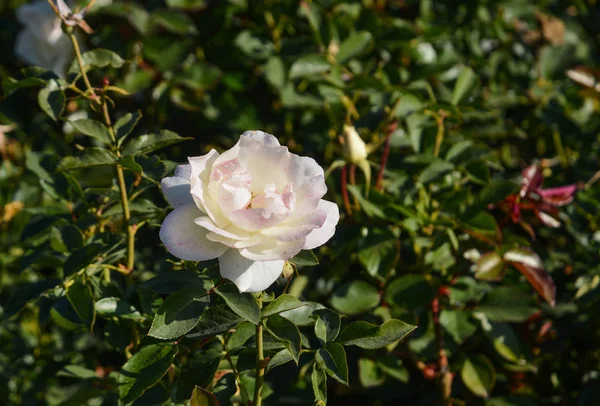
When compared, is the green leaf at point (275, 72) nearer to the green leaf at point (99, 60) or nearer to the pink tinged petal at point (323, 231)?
the green leaf at point (99, 60)

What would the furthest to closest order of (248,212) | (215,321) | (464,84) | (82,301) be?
(464,84)
(82,301)
(215,321)
(248,212)

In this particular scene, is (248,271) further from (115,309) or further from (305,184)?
(115,309)

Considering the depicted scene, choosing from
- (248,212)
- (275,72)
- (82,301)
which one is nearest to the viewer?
(248,212)

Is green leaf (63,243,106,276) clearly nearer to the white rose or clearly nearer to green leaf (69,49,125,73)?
green leaf (69,49,125,73)

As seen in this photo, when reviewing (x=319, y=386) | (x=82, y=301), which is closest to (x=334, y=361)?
(x=319, y=386)

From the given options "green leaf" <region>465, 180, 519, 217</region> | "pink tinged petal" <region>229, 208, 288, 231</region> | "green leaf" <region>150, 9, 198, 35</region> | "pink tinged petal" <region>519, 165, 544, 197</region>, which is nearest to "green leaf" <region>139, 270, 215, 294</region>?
"pink tinged petal" <region>229, 208, 288, 231</region>

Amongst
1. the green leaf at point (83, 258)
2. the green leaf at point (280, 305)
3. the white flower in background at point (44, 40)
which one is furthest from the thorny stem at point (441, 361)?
the white flower in background at point (44, 40)

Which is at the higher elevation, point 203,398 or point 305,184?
point 305,184
